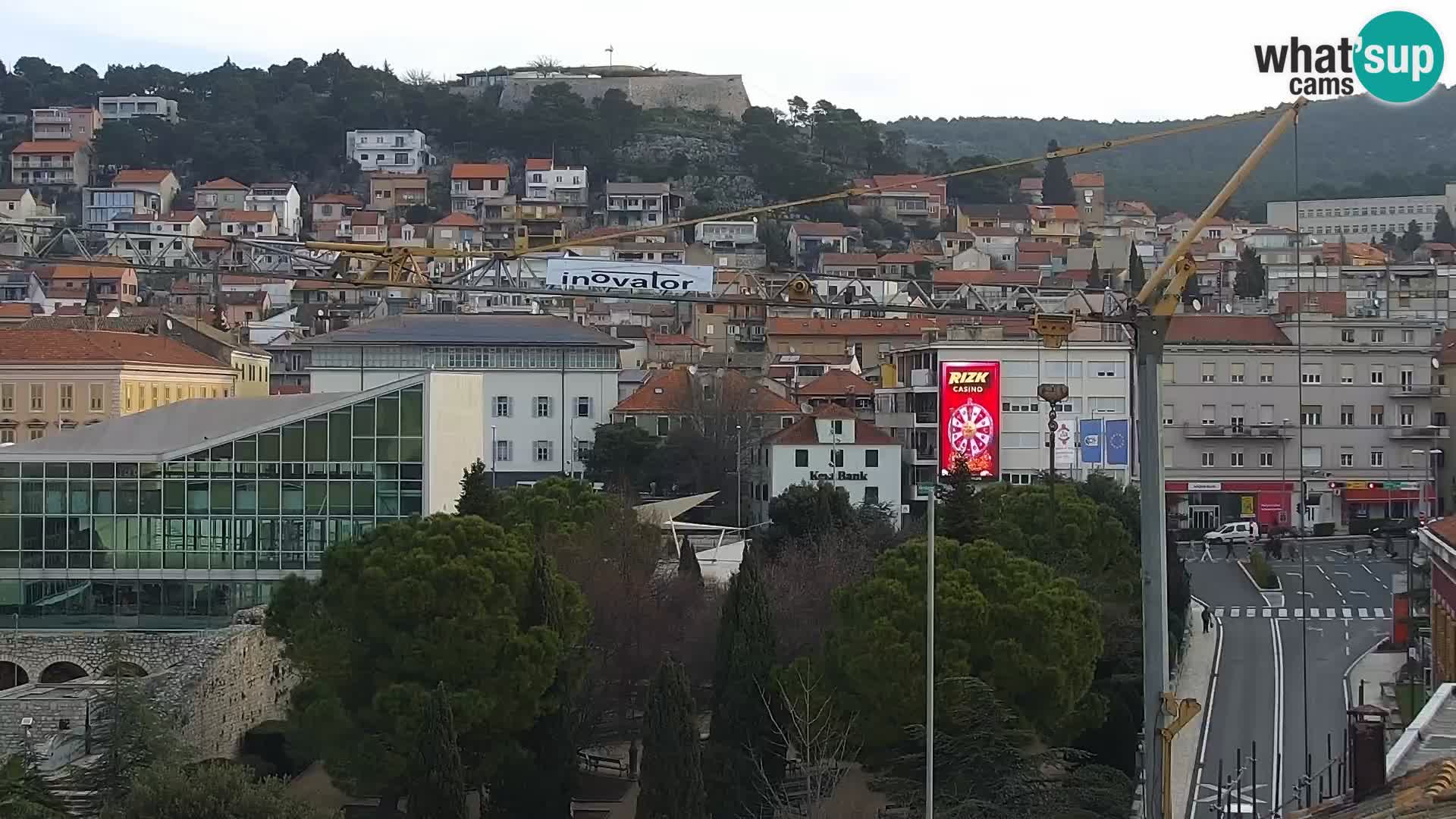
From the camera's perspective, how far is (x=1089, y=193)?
134750 mm

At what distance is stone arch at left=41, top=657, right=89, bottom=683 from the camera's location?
101 ft

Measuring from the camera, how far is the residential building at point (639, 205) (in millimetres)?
122188

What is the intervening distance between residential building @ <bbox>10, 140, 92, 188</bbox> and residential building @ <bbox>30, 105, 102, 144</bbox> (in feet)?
10.1

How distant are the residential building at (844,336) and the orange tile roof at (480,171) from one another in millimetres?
53727

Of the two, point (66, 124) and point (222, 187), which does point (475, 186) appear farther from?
point (66, 124)

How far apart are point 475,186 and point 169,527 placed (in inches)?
3847

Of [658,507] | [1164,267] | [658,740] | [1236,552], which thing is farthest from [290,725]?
[1236,552]

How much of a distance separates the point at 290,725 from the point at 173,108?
133 m

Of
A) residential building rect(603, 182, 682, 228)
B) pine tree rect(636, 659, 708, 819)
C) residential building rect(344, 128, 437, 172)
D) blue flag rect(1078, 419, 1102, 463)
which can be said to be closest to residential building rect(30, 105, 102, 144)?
residential building rect(344, 128, 437, 172)

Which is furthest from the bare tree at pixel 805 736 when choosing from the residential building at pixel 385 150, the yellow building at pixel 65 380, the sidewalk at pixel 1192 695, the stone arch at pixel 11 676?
the residential building at pixel 385 150

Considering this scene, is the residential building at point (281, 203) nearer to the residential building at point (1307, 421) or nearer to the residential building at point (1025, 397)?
the residential building at point (1025, 397)

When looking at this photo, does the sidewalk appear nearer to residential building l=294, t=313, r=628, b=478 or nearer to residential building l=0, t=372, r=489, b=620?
residential building l=0, t=372, r=489, b=620

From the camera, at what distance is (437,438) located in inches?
1314

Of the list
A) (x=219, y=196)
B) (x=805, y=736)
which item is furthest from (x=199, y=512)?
(x=219, y=196)
